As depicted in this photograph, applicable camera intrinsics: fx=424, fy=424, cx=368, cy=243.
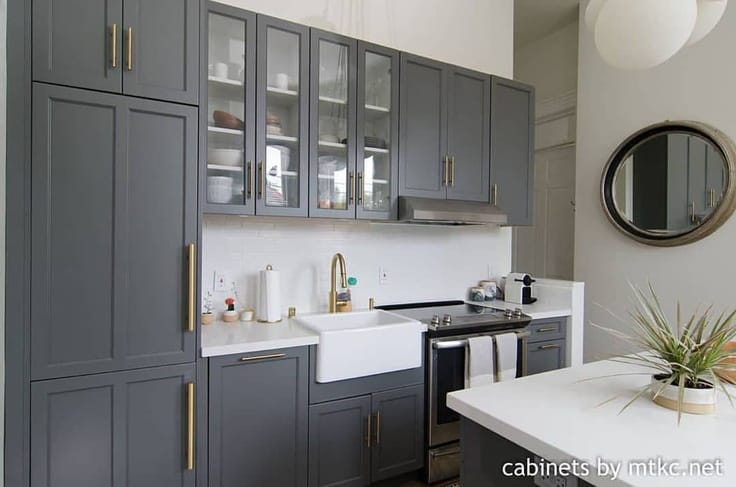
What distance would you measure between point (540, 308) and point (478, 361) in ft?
2.80

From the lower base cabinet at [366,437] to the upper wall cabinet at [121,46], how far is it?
161 centimetres

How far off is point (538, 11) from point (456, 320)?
315cm

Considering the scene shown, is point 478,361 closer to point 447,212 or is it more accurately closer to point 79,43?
point 447,212

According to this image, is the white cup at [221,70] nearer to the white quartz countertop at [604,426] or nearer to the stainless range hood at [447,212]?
the stainless range hood at [447,212]

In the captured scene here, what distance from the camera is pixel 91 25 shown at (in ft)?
5.42

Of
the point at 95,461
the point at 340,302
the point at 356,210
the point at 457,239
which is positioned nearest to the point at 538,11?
the point at 457,239

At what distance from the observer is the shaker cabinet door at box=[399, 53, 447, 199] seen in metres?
2.66

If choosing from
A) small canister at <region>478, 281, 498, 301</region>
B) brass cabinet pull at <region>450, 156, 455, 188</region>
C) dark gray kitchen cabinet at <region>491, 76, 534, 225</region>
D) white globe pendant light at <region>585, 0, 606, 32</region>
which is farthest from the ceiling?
white globe pendant light at <region>585, 0, 606, 32</region>

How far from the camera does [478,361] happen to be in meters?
2.48

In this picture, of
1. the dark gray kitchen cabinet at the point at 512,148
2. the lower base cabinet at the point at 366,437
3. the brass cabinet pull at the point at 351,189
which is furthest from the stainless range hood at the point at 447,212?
the lower base cabinet at the point at 366,437

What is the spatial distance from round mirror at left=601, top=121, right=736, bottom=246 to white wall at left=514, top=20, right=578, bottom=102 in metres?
1.12

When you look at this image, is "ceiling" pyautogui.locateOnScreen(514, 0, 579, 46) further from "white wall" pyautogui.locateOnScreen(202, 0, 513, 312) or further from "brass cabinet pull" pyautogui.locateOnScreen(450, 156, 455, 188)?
"brass cabinet pull" pyautogui.locateOnScreen(450, 156, 455, 188)

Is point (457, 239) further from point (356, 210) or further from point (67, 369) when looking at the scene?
point (67, 369)

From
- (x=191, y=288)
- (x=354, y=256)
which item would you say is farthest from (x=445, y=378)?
(x=191, y=288)
